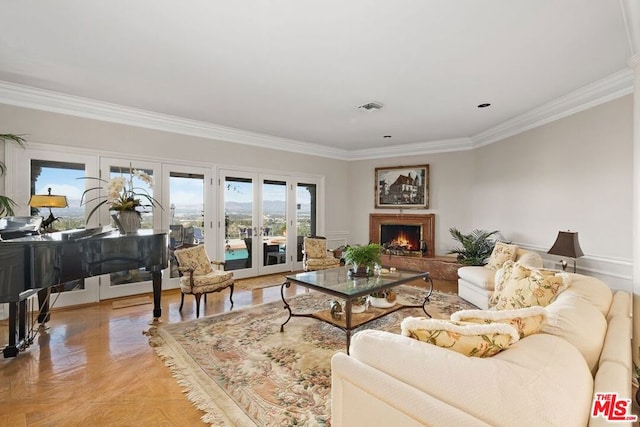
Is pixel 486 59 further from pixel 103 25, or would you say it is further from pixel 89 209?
pixel 89 209

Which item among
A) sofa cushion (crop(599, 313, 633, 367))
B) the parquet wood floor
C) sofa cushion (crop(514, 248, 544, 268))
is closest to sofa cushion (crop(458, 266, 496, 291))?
sofa cushion (crop(514, 248, 544, 268))

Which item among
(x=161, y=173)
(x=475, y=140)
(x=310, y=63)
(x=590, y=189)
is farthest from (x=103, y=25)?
(x=475, y=140)

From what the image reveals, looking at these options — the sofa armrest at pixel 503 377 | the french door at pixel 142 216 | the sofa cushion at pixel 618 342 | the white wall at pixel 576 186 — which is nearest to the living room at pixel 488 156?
the white wall at pixel 576 186

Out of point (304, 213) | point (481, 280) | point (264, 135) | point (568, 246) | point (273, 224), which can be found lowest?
point (481, 280)

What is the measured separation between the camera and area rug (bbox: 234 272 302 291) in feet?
17.5

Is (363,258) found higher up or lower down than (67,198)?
lower down

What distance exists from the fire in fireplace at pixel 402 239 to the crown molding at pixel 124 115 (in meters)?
2.96

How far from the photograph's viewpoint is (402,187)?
22.8 ft

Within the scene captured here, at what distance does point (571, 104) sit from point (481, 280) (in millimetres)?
2642

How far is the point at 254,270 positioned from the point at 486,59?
5063 millimetres

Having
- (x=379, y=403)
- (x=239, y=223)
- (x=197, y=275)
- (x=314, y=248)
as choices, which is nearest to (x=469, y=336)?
(x=379, y=403)

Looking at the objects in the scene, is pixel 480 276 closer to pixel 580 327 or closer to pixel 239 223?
pixel 580 327

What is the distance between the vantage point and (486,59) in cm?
302

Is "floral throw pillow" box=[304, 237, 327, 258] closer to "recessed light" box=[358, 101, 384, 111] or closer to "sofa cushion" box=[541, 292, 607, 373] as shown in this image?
"recessed light" box=[358, 101, 384, 111]
